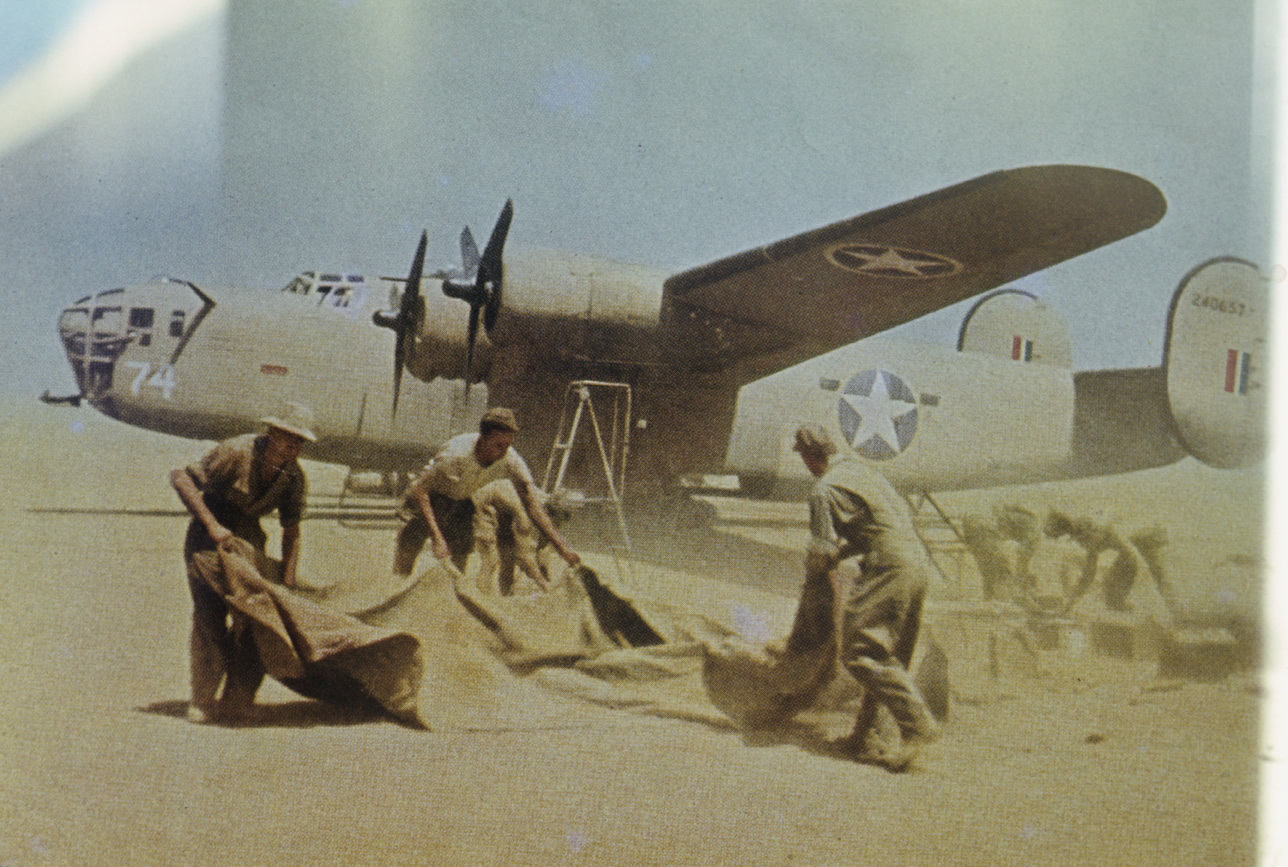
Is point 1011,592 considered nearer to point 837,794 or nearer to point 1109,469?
point 1109,469

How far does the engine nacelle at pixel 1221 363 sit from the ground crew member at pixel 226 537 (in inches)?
158


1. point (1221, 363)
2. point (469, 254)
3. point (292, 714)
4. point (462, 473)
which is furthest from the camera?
point (1221, 363)

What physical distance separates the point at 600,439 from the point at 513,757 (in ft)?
4.48

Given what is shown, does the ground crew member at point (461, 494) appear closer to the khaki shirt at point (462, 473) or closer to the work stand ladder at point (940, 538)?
the khaki shirt at point (462, 473)

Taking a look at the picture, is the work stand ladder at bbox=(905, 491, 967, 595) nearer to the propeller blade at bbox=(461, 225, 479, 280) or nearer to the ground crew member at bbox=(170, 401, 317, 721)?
the propeller blade at bbox=(461, 225, 479, 280)

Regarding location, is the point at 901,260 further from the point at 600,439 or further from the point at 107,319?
the point at 107,319

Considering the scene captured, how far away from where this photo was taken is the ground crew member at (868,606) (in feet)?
10.1

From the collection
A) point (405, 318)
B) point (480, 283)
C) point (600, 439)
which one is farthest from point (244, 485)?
point (600, 439)

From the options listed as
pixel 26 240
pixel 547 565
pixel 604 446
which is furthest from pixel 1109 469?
pixel 26 240

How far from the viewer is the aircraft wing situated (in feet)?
9.81

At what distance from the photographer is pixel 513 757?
9.62ft

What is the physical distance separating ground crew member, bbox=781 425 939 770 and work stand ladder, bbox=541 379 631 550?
84 cm

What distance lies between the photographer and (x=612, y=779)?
2949mm

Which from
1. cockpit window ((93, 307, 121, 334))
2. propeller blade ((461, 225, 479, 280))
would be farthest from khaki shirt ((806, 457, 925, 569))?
cockpit window ((93, 307, 121, 334))
